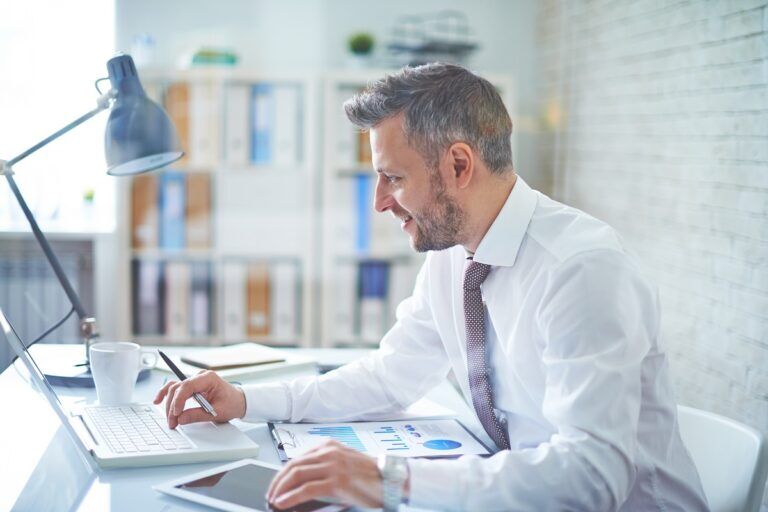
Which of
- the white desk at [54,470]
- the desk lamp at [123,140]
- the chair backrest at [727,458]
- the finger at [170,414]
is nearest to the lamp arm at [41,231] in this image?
the desk lamp at [123,140]

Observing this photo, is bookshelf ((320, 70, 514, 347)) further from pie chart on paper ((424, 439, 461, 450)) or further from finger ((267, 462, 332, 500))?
finger ((267, 462, 332, 500))

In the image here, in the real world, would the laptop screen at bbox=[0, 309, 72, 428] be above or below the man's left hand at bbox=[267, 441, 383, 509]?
above

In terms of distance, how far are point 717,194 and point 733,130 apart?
0.56 feet

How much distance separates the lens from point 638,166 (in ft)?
8.79

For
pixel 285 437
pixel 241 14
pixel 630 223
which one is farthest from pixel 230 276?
pixel 285 437

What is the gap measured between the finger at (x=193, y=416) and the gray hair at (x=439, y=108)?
534mm

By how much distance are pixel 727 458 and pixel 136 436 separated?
938 millimetres

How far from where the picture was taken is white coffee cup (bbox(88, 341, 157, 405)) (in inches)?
54.7

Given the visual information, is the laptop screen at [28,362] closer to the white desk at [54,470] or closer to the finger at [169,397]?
the white desk at [54,470]

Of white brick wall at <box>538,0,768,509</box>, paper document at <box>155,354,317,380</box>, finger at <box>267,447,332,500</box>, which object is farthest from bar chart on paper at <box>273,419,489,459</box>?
white brick wall at <box>538,0,768,509</box>

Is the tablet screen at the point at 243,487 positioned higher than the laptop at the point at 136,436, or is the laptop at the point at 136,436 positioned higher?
the laptop at the point at 136,436

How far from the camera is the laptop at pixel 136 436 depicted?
1.17m

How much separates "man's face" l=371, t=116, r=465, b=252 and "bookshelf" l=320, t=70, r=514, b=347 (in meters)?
2.12

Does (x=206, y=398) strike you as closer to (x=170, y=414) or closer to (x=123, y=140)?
(x=170, y=414)
